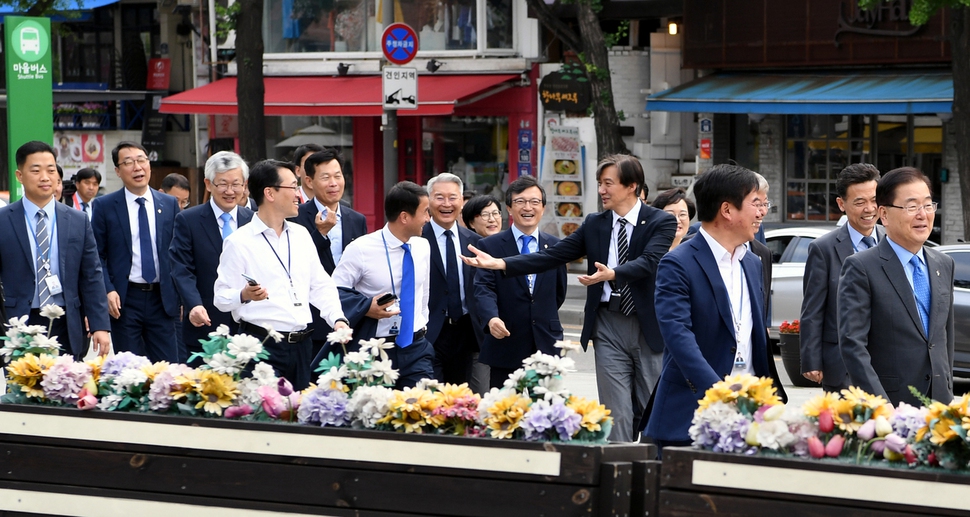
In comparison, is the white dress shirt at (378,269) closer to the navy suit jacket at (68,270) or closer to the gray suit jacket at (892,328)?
the navy suit jacket at (68,270)

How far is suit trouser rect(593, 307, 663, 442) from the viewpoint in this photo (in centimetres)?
759

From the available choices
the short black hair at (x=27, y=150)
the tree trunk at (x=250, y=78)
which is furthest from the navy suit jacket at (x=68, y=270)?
the tree trunk at (x=250, y=78)

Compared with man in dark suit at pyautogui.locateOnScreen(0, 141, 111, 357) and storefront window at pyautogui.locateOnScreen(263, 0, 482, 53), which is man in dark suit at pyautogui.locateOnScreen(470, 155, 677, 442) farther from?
storefront window at pyautogui.locateOnScreen(263, 0, 482, 53)

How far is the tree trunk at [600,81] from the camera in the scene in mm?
19641

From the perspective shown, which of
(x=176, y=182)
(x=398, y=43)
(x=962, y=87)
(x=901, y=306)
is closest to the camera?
(x=901, y=306)

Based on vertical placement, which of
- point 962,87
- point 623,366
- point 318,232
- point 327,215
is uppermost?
point 962,87

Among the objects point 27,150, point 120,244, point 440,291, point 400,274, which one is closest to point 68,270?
point 27,150

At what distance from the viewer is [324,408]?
15.9 ft

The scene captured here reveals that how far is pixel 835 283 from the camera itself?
6730mm

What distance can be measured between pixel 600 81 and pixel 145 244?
11861mm

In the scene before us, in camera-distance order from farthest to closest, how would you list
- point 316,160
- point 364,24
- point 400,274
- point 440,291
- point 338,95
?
point 364,24
point 338,95
point 316,160
point 440,291
point 400,274

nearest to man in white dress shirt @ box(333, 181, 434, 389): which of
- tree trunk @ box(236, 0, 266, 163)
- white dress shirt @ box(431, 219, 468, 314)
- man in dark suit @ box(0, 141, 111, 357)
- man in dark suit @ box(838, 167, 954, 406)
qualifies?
white dress shirt @ box(431, 219, 468, 314)

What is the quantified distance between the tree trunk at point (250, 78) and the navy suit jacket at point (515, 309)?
1206 centimetres

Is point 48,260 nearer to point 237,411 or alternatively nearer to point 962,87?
point 237,411
